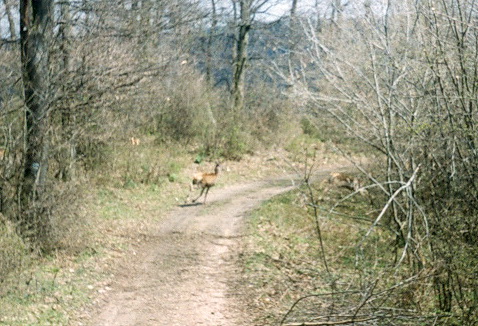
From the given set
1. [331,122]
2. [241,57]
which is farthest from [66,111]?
[241,57]

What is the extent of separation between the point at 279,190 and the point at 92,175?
559 cm

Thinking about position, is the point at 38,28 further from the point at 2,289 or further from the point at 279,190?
the point at 279,190

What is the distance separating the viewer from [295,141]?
24531mm

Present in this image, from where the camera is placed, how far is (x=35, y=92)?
959 cm

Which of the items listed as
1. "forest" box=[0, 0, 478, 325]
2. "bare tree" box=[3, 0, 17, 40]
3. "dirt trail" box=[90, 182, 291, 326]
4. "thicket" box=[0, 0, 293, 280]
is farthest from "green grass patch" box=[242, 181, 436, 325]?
"bare tree" box=[3, 0, 17, 40]

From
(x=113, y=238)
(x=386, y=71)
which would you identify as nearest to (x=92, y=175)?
(x=113, y=238)

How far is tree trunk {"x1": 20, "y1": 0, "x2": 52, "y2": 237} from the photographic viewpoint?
9617mm

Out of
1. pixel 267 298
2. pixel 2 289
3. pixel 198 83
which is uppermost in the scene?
pixel 198 83

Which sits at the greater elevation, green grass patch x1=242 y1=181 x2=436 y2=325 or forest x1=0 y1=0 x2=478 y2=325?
forest x1=0 y1=0 x2=478 y2=325

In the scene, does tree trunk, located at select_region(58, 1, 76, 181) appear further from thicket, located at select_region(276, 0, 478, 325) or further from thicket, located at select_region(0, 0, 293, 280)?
thicket, located at select_region(276, 0, 478, 325)

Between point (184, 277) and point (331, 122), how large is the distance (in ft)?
20.6

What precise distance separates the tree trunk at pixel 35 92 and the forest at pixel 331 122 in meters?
0.02

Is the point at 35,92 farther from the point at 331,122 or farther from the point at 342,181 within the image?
the point at 342,181

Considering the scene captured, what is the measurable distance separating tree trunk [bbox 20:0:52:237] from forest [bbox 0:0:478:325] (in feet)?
0.08
